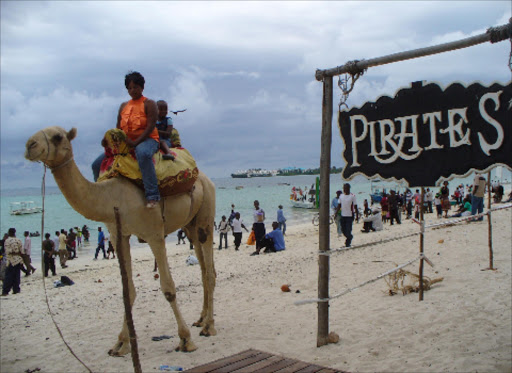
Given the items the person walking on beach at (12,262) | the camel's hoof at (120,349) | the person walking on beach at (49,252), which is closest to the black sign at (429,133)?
the camel's hoof at (120,349)

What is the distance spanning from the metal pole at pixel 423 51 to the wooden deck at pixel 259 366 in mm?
3691

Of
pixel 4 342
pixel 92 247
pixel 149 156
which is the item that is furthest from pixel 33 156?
pixel 92 247

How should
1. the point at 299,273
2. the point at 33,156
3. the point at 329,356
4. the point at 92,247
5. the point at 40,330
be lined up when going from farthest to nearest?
the point at 92,247, the point at 299,273, the point at 40,330, the point at 329,356, the point at 33,156

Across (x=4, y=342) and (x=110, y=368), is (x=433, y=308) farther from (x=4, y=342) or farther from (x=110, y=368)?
(x=4, y=342)

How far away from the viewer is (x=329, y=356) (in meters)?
5.93

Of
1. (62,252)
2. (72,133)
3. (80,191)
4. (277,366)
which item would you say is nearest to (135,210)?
(80,191)

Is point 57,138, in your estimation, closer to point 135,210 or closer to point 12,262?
point 135,210

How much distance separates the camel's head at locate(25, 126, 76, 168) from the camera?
14.8ft

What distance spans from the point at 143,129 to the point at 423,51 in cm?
357

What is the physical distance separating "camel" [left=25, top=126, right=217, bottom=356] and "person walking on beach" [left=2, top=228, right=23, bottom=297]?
765 cm

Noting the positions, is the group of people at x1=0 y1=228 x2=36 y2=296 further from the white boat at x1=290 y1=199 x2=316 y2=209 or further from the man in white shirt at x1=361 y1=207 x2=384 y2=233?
the white boat at x1=290 y1=199 x2=316 y2=209

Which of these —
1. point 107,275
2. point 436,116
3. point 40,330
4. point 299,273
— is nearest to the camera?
point 436,116

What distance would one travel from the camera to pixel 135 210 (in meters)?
5.85

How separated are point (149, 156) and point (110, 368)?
113 inches
